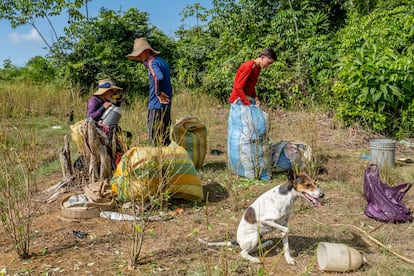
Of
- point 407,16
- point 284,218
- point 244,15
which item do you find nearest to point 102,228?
point 284,218

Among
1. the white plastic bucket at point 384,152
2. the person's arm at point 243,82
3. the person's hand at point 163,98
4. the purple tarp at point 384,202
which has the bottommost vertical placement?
the purple tarp at point 384,202

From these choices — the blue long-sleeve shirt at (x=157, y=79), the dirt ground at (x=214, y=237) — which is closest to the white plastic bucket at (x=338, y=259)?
the dirt ground at (x=214, y=237)

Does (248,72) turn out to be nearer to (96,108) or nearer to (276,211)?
(96,108)

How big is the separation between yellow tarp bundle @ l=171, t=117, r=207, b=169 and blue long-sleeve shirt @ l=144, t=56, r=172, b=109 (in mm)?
366

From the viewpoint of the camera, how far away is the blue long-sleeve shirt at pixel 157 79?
4.95 metres

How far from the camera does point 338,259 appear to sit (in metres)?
2.77

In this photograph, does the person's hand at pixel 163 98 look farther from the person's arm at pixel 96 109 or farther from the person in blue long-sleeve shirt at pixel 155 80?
the person's arm at pixel 96 109

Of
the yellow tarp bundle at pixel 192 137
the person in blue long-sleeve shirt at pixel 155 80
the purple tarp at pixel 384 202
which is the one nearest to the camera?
the purple tarp at pixel 384 202

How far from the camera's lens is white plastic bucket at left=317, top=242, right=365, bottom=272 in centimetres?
277

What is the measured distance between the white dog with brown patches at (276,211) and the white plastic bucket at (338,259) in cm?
25

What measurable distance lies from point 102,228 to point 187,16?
505 inches

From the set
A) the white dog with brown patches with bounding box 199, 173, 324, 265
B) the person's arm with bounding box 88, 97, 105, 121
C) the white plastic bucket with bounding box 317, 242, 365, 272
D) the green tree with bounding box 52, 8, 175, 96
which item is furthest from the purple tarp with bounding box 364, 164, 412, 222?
the green tree with bounding box 52, 8, 175, 96

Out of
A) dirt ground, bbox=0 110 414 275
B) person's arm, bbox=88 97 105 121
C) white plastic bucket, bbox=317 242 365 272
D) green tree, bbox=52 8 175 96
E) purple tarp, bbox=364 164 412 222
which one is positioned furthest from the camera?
green tree, bbox=52 8 175 96

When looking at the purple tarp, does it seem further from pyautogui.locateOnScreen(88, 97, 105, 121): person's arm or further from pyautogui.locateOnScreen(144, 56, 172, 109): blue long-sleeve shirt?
pyautogui.locateOnScreen(88, 97, 105, 121): person's arm
